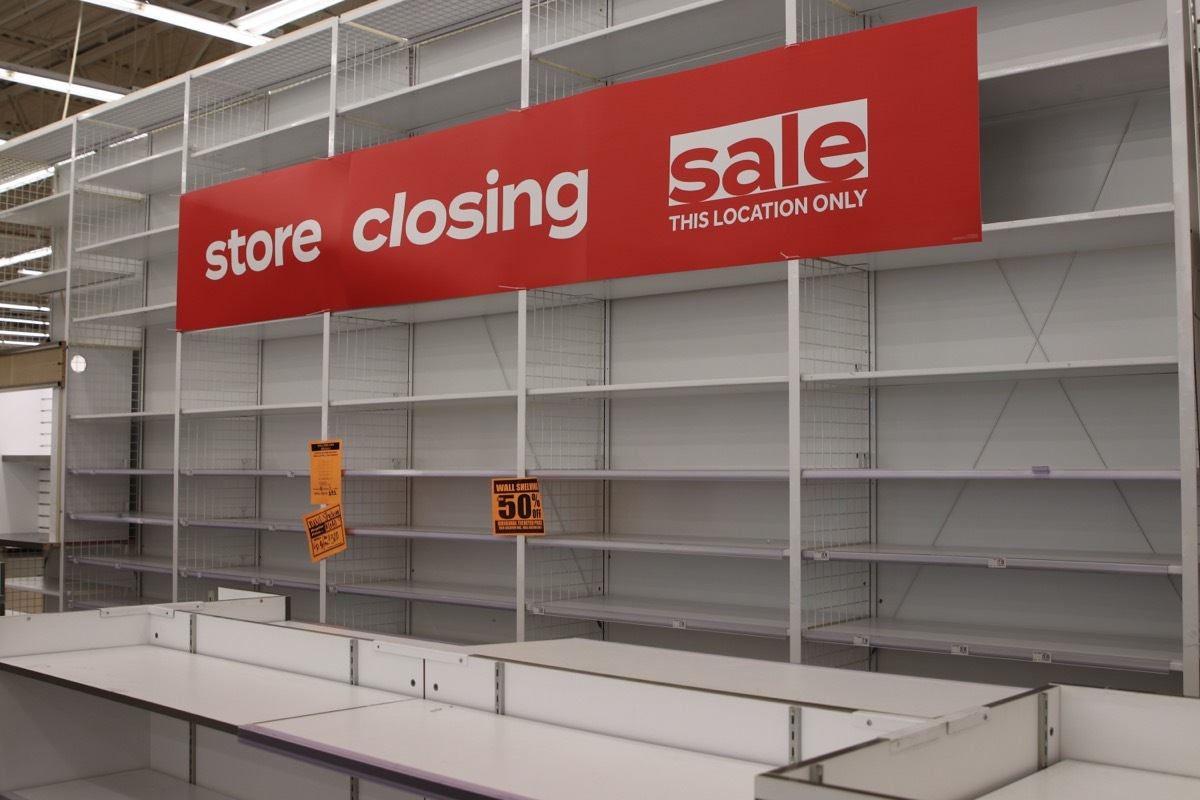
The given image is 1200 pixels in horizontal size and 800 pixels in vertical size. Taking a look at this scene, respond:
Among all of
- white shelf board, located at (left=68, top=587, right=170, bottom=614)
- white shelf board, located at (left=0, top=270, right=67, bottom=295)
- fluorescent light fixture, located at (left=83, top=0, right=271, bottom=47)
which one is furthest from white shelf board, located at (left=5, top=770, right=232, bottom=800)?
white shelf board, located at (left=0, top=270, right=67, bottom=295)

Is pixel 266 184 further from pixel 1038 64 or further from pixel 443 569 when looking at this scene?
pixel 1038 64

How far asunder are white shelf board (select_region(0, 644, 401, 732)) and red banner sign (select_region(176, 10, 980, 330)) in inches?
80.4

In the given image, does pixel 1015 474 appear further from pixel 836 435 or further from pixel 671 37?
pixel 671 37

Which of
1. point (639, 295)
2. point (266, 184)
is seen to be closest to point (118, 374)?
point (266, 184)

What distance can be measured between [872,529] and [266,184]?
381 cm

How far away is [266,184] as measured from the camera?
6102 millimetres

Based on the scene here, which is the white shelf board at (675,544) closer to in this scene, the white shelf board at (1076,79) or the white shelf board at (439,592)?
the white shelf board at (439,592)

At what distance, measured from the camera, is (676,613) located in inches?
178

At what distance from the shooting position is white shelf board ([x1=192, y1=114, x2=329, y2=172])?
599 centimetres

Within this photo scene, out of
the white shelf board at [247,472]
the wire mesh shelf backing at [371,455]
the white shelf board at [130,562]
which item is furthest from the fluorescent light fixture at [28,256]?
the wire mesh shelf backing at [371,455]

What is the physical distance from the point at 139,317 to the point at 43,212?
A: 157 centimetres

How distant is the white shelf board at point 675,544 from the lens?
4.11 m

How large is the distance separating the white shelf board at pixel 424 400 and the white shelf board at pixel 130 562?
75.2 inches

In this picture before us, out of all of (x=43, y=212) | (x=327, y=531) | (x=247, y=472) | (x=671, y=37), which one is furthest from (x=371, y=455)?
(x=43, y=212)
